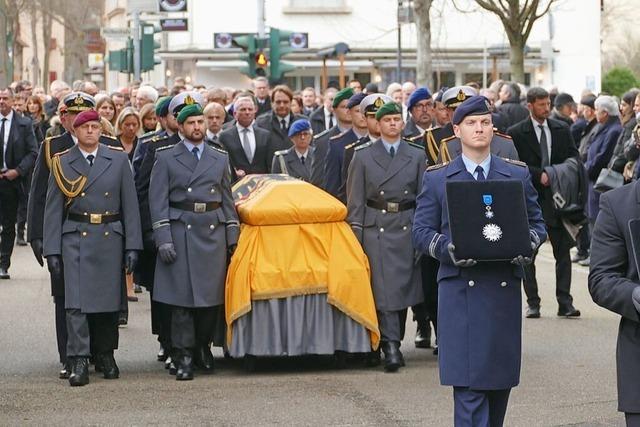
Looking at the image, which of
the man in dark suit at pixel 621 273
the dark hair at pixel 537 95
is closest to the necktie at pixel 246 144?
the dark hair at pixel 537 95

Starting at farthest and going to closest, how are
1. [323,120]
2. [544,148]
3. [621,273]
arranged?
[323,120] < [544,148] < [621,273]

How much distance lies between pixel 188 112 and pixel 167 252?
106cm

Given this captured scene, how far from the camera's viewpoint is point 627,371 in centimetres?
628

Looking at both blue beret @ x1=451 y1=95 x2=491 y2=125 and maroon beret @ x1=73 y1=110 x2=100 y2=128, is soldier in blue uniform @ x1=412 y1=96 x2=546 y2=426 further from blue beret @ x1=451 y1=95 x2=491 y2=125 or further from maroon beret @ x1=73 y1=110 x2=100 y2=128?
maroon beret @ x1=73 y1=110 x2=100 y2=128

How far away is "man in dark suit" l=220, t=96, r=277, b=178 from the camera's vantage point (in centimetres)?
1583

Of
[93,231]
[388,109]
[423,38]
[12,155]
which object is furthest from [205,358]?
[423,38]

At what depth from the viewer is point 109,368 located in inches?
448

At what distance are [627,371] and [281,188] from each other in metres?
5.46

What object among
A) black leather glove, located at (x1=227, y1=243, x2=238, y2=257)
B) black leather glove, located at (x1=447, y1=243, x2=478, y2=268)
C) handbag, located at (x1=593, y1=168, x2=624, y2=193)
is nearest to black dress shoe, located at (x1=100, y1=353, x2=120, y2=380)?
black leather glove, located at (x1=227, y1=243, x2=238, y2=257)

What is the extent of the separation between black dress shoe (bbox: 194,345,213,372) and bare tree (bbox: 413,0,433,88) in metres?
22.3

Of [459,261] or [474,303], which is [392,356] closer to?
[474,303]

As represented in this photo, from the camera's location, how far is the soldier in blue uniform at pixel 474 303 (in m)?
7.65

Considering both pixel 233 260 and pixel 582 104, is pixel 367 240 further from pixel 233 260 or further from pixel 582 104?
pixel 582 104

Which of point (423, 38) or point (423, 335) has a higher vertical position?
Result: point (423, 38)
